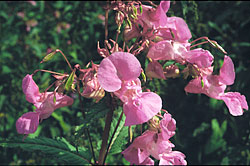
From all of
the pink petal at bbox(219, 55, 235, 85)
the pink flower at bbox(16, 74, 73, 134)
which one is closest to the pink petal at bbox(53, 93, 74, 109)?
the pink flower at bbox(16, 74, 73, 134)

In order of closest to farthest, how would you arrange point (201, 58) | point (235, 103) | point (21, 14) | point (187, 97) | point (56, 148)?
point (201, 58) < point (235, 103) < point (56, 148) < point (187, 97) < point (21, 14)

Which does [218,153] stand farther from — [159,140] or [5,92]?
[5,92]

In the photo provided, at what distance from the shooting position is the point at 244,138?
1.87m

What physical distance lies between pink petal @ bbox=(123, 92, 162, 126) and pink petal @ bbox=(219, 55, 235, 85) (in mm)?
362

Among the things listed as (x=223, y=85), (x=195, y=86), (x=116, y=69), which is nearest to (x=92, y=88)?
(x=116, y=69)

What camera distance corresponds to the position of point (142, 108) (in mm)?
981

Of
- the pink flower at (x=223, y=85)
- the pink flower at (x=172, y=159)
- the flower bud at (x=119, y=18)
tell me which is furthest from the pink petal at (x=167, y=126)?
the flower bud at (x=119, y=18)

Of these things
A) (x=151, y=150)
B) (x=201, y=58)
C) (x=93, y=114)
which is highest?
(x=201, y=58)

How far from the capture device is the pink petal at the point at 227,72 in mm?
1183

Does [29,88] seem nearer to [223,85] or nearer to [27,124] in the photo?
[27,124]

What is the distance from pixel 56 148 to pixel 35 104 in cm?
27

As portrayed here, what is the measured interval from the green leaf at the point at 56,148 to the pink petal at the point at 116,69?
497mm

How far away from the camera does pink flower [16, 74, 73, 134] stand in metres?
1.12

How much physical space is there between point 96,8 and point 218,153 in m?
1.78
